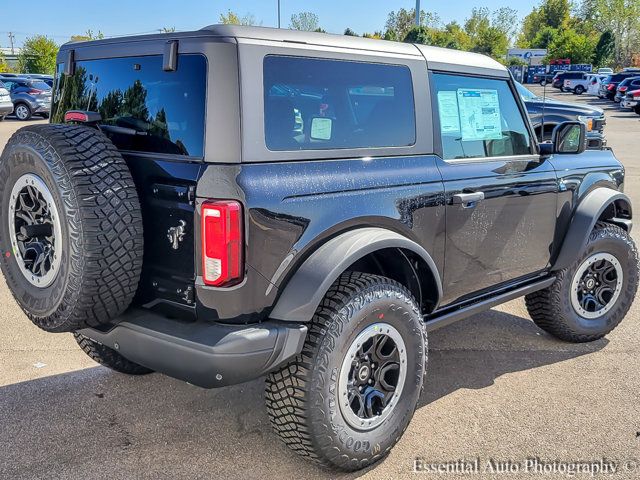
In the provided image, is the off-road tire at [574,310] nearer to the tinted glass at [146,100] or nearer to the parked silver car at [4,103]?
the tinted glass at [146,100]

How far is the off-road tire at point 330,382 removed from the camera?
2.61 m

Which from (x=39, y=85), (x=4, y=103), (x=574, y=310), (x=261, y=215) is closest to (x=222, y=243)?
(x=261, y=215)

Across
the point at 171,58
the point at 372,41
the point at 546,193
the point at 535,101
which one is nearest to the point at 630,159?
the point at 535,101

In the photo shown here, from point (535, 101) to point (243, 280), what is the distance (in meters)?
10.5

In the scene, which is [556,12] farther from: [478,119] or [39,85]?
[478,119]

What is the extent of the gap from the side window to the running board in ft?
2.79

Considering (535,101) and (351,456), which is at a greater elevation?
(535,101)

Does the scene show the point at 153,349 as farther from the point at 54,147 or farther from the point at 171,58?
the point at 171,58

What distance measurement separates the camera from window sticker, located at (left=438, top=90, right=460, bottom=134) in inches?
131

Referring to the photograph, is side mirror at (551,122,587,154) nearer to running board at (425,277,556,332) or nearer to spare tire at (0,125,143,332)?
running board at (425,277,556,332)

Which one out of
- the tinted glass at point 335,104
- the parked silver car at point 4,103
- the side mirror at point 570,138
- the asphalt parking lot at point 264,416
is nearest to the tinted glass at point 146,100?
the tinted glass at point 335,104

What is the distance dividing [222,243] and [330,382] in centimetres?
78

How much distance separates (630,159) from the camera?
47.9ft

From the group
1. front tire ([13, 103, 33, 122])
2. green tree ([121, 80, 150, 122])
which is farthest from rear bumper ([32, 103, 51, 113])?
green tree ([121, 80, 150, 122])
